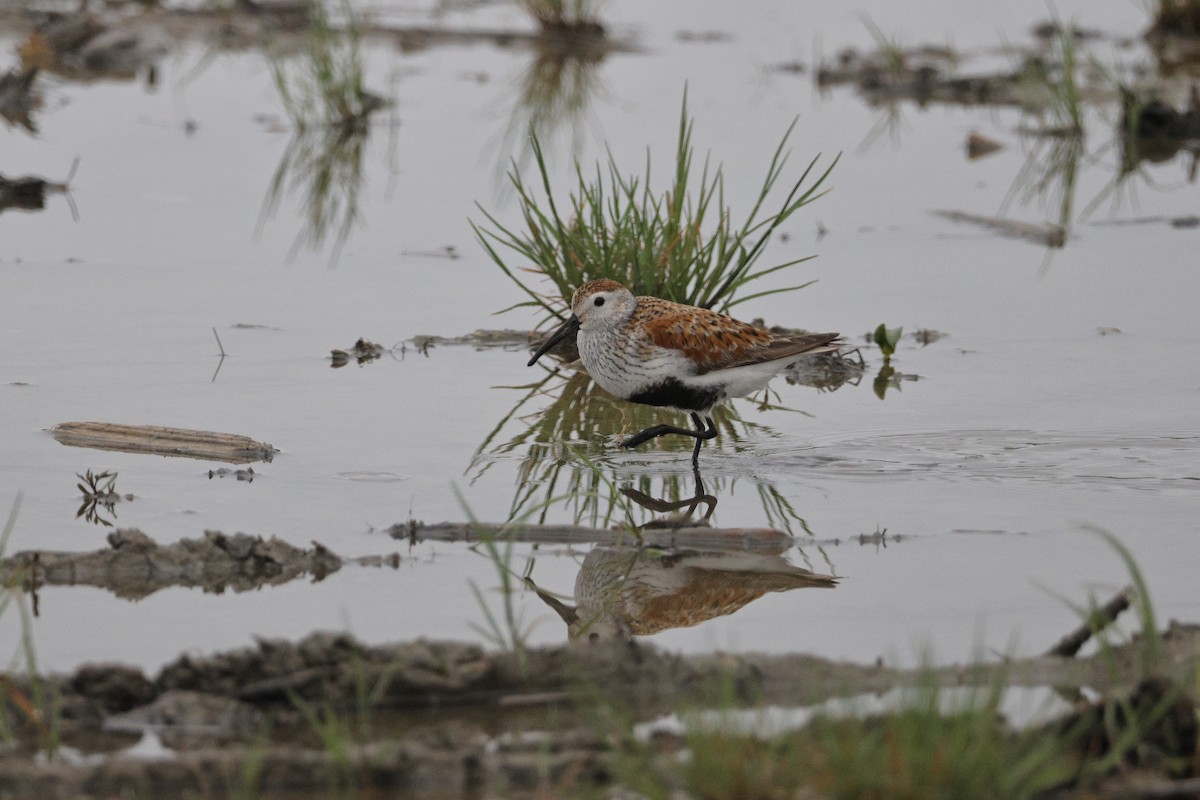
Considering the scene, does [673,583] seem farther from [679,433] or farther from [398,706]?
[679,433]

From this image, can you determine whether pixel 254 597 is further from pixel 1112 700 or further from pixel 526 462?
pixel 1112 700

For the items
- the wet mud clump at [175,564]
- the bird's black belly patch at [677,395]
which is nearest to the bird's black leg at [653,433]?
the bird's black belly patch at [677,395]

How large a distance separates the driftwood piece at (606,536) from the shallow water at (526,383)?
0.08 m

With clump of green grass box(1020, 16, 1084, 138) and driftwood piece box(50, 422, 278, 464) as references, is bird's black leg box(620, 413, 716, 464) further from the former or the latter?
clump of green grass box(1020, 16, 1084, 138)

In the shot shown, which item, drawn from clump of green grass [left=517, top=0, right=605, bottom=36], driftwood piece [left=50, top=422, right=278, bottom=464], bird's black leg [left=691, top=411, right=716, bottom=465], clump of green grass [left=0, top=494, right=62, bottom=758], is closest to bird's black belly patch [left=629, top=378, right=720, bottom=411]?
bird's black leg [left=691, top=411, right=716, bottom=465]

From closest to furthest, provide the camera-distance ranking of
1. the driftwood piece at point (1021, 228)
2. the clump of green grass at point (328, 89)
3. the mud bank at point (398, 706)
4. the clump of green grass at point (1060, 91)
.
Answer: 1. the mud bank at point (398, 706)
2. the driftwood piece at point (1021, 228)
3. the clump of green grass at point (1060, 91)
4. the clump of green grass at point (328, 89)

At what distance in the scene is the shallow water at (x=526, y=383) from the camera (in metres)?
5.57

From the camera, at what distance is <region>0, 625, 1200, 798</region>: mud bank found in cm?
405

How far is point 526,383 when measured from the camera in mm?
8891

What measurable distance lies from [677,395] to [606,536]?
1463mm

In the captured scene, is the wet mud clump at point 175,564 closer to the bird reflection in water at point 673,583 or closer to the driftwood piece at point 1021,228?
the bird reflection in water at point 673,583

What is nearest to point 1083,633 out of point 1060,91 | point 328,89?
point 328,89

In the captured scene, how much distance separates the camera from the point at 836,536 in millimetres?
6293

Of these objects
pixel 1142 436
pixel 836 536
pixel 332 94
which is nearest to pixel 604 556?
pixel 836 536
